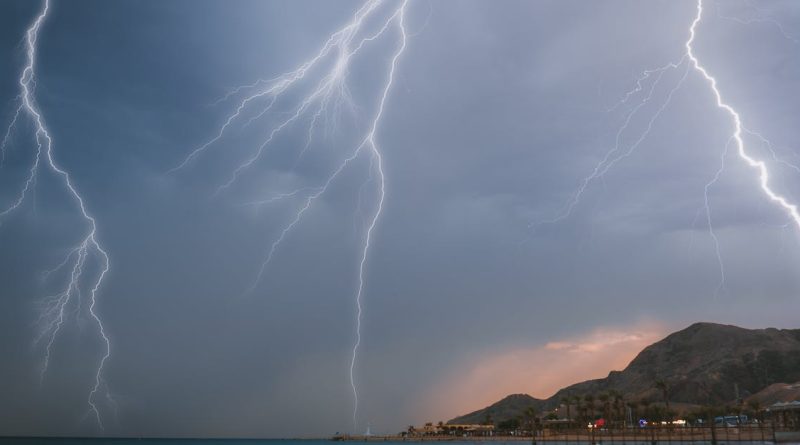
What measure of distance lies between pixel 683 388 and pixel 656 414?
8439 centimetres

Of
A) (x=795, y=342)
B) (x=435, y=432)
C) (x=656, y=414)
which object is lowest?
(x=435, y=432)

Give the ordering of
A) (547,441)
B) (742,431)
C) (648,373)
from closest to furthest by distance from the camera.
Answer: (742,431) → (547,441) → (648,373)

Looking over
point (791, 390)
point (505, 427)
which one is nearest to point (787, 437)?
point (791, 390)

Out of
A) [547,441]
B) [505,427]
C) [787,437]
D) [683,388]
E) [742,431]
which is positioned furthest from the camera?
[683,388]

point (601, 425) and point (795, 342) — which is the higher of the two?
point (795, 342)

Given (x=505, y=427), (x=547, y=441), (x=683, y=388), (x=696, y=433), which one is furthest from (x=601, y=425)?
(x=683, y=388)

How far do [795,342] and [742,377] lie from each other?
2525 cm

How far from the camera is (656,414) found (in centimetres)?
8788

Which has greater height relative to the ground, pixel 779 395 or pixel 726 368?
pixel 726 368

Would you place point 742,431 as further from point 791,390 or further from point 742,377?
point 742,377

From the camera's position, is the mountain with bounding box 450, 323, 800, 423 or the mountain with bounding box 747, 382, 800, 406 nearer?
the mountain with bounding box 747, 382, 800, 406

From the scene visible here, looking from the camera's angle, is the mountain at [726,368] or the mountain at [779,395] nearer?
the mountain at [779,395]

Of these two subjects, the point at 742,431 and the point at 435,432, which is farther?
the point at 435,432

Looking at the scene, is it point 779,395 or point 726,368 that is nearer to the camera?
point 779,395
